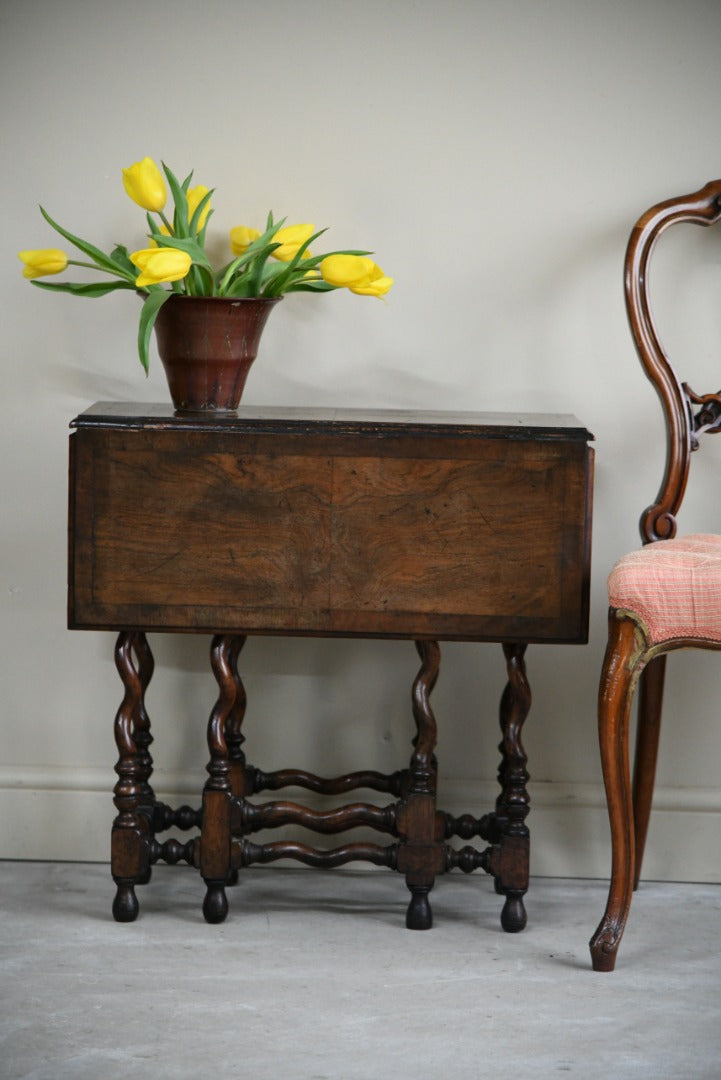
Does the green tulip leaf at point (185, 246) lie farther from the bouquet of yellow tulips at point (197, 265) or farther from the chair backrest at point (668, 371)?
the chair backrest at point (668, 371)

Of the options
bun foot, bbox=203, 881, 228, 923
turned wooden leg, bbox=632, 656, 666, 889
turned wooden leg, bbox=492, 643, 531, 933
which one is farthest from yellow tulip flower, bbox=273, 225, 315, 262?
bun foot, bbox=203, 881, 228, 923

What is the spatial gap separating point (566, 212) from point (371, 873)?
126 cm

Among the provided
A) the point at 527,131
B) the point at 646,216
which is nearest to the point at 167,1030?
the point at 646,216

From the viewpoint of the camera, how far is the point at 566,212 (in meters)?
2.25

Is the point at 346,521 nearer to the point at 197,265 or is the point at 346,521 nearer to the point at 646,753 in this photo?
the point at 197,265

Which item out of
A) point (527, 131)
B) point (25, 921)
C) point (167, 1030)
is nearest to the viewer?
point (167, 1030)

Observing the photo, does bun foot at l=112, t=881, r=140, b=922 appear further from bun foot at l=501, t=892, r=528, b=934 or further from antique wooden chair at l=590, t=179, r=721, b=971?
antique wooden chair at l=590, t=179, r=721, b=971

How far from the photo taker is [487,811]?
235 cm

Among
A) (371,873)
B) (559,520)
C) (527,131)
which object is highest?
(527,131)

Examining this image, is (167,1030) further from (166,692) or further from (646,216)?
(646,216)

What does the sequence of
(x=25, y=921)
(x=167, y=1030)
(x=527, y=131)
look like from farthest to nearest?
(x=527, y=131) → (x=25, y=921) → (x=167, y=1030)

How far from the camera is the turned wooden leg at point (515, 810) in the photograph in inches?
79.3

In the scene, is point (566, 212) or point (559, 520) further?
point (566, 212)

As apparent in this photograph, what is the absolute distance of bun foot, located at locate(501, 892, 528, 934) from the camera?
2023 millimetres
